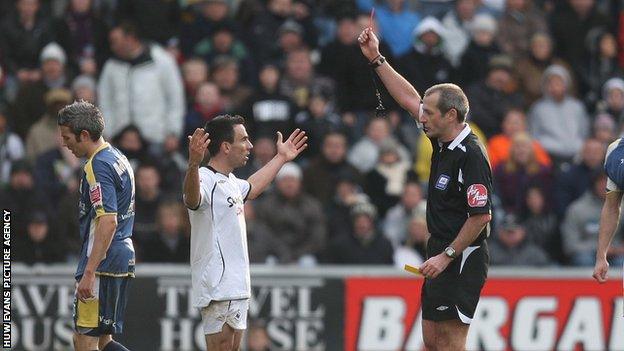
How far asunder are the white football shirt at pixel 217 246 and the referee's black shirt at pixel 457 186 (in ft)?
4.99

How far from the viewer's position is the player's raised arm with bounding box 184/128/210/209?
433 inches

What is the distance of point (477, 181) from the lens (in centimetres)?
1140

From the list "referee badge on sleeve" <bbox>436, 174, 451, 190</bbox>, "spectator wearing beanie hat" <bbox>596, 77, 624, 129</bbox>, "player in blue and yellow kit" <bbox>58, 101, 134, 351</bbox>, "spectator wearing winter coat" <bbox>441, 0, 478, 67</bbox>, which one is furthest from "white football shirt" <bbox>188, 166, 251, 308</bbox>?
"spectator wearing beanie hat" <bbox>596, 77, 624, 129</bbox>

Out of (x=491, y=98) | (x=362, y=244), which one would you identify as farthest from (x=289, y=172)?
(x=491, y=98)

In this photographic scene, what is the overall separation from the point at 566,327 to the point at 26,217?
650cm

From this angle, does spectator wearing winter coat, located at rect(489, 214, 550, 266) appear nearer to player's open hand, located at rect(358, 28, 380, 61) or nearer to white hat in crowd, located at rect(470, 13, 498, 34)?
white hat in crowd, located at rect(470, 13, 498, 34)

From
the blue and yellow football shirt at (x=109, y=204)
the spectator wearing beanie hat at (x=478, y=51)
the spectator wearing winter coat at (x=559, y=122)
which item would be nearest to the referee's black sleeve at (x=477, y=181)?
the blue and yellow football shirt at (x=109, y=204)

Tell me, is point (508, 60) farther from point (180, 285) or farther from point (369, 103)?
point (180, 285)

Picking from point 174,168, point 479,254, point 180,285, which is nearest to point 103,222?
point 479,254

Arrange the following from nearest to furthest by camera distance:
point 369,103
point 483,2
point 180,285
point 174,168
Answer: point 180,285 → point 174,168 → point 369,103 → point 483,2

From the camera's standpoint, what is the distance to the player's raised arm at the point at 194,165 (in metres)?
11.0

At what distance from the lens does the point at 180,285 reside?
17.2 metres

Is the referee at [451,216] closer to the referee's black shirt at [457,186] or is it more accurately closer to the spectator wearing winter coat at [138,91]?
the referee's black shirt at [457,186]

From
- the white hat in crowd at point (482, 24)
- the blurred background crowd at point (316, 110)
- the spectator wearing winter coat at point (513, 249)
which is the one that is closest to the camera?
the blurred background crowd at point (316, 110)
